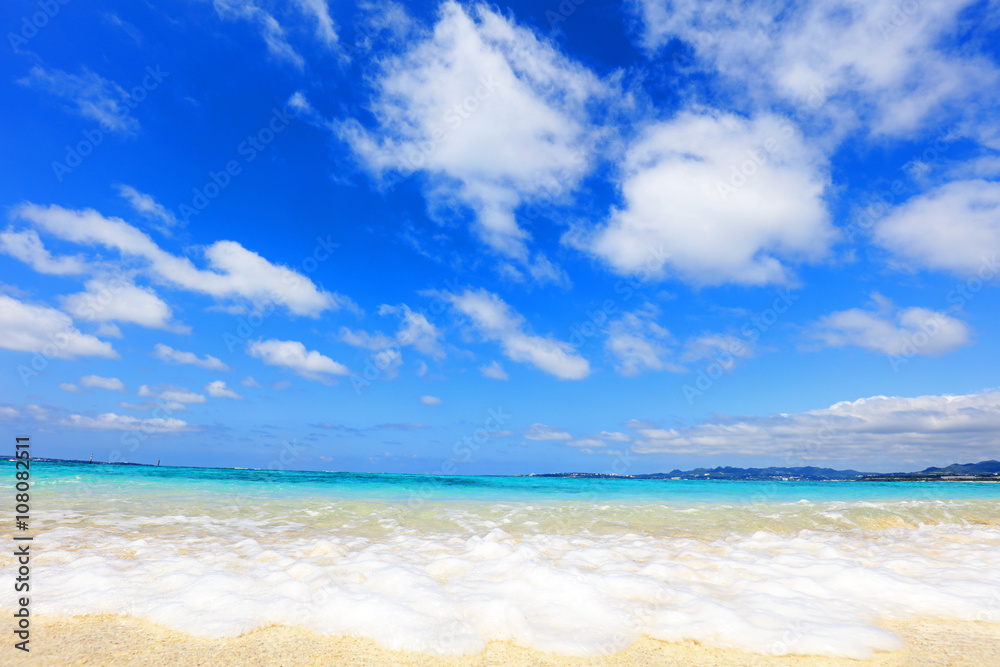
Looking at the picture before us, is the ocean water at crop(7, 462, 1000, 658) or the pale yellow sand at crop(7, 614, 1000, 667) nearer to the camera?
the pale yellow sand at crop(7, 614, 1000, 667)

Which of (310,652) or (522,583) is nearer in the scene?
(310,652)

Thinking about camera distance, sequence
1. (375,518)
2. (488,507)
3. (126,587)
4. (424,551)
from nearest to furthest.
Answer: (126,587)
(424,551)
(375,518)
(488,507)

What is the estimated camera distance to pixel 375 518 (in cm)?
1011

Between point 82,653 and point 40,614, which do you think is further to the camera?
point 40,614

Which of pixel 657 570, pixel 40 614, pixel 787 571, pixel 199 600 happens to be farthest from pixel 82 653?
pixel 787 571

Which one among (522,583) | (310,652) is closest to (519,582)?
(522,583)

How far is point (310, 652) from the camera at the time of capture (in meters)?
3.01

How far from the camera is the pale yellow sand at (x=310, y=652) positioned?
Result: 9.45 feet

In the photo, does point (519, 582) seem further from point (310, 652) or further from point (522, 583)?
point (310, 652)

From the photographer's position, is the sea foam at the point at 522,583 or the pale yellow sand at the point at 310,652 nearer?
the pale yellow sand at the point at 310,652

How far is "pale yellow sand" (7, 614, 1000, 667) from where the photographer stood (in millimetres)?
2879

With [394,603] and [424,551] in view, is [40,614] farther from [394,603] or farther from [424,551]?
[424,551]

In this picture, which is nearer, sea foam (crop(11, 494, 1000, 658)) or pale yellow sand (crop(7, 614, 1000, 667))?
pale yellow sand (crop(7, 614, 1000, 667))

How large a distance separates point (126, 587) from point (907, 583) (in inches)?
297
